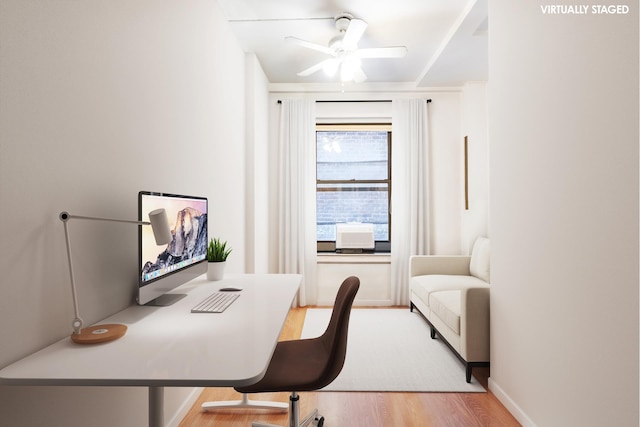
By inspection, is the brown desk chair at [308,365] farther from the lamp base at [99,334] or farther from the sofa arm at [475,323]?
the sofa arm at [475,323]

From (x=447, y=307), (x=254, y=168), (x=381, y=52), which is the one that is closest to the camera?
(x=447, y=307)

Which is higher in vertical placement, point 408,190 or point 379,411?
point 408,190

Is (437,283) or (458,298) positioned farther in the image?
(437,283)

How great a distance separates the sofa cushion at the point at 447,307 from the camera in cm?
267

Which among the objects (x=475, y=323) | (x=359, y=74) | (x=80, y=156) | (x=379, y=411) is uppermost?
(x=359, y=74)

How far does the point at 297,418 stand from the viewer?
1.71m

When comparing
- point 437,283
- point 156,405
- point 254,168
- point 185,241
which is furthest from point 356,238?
point 156,405

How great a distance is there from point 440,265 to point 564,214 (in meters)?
2.53

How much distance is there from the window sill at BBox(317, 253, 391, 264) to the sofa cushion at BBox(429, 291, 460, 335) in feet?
4.33

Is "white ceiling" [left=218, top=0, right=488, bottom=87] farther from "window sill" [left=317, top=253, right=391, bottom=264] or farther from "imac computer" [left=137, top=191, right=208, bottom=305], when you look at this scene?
"window sill" [left=317, top=253, right=391, bottom=264]

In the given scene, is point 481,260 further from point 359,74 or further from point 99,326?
Answer: point 99,326

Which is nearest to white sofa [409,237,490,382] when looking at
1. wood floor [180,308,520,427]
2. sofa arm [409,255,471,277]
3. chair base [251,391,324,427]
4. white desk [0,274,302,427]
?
sofa arm [409,255,471,277]

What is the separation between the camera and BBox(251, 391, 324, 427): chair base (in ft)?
5.53

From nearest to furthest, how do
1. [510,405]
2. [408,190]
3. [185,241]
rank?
[185,241] → [510,405] → [408,190]
